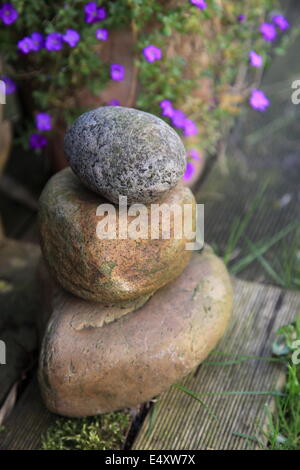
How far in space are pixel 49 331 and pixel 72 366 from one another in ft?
0.56

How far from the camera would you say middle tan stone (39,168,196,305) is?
2.03 metres

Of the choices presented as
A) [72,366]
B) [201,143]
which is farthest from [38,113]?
[72,366]

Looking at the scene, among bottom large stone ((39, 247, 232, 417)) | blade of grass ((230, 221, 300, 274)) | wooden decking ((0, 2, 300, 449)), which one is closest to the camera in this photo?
bottom large stone ((39, 247, 232, 417))

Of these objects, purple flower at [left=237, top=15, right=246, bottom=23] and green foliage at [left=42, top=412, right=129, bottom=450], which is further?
purple flower at [left=237, top=15, right=246, bottom=23]

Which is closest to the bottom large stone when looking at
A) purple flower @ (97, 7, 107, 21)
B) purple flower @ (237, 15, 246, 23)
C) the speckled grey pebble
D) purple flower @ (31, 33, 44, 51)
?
the speckled grey pebble

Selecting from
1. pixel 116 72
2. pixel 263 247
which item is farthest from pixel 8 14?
pixel 263 247

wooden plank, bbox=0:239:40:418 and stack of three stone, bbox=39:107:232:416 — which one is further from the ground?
stack of three stone, bbox=39:107:232:416

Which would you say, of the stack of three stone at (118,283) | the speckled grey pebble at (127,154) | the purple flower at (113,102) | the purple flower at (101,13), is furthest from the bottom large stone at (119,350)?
the purple flower at (101,13)

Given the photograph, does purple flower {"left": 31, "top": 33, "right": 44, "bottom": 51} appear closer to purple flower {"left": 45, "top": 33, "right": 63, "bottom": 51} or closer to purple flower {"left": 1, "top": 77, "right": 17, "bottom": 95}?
purple flower {"left": 45, "top": 33, "right": 63, "bottom": 51}

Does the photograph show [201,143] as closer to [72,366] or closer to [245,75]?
[245,75]

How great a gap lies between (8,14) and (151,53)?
681 mm

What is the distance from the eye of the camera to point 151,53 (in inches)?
105

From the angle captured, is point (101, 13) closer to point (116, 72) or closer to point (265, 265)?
point (116, 72)

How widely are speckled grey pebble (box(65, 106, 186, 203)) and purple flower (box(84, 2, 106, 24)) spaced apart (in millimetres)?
815
